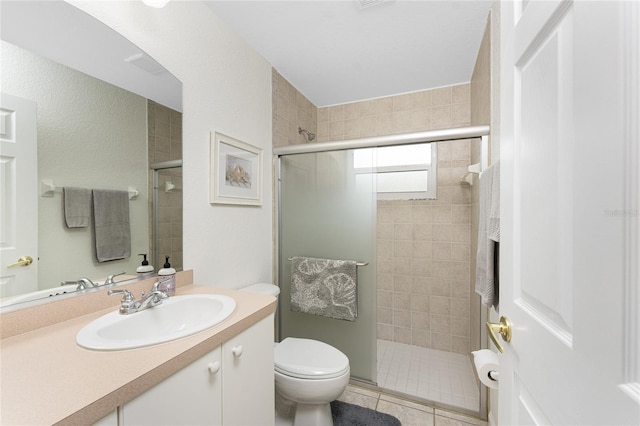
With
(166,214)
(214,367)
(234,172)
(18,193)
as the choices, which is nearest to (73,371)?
(214,367)

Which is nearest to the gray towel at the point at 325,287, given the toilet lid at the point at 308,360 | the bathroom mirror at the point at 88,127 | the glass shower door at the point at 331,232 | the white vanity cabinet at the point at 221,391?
the glass shower door at the point at 331,232

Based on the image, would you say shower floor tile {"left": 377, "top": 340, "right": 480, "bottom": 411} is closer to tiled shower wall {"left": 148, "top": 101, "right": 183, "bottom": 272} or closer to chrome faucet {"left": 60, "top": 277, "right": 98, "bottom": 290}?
tiled shower wall {"left": 148, "top": 101, "right": 183, "bottom": 272}

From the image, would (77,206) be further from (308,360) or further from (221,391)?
(308,360)

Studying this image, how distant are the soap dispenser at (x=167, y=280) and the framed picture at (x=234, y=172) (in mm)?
457

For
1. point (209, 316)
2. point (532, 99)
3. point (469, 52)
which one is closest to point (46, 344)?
point (209, 316)

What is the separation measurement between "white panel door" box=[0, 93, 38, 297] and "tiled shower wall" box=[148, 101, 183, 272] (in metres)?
0.40

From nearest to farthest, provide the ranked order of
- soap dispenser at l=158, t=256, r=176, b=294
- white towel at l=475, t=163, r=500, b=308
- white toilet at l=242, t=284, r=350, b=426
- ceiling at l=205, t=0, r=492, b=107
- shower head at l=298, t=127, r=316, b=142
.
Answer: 1. white towel at l=475, t=163, r=500, b=308
2. soap dispenser at l=158, t=256, r=176, b=294
3. white toilet at l=242, t=284, r=350, b=426
4. ceiling at l=205, t=0, r=492, b=107
5. shower head at l=298, t=127, r=316, b=142

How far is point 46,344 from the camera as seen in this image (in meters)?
0.76

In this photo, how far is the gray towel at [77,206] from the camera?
0.97 m

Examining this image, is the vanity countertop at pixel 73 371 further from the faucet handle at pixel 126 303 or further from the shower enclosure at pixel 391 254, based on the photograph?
the shower enclosure at pixel 391 254

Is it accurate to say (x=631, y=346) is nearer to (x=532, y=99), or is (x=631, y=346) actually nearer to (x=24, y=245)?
(x=532, y=99)

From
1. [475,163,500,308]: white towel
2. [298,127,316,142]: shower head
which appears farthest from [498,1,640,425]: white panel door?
[298,127,316,142]: shower head

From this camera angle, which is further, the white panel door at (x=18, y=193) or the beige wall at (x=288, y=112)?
the beige wall at (x=288, y=112)

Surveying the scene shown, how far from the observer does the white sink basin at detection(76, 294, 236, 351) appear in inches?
30.0
